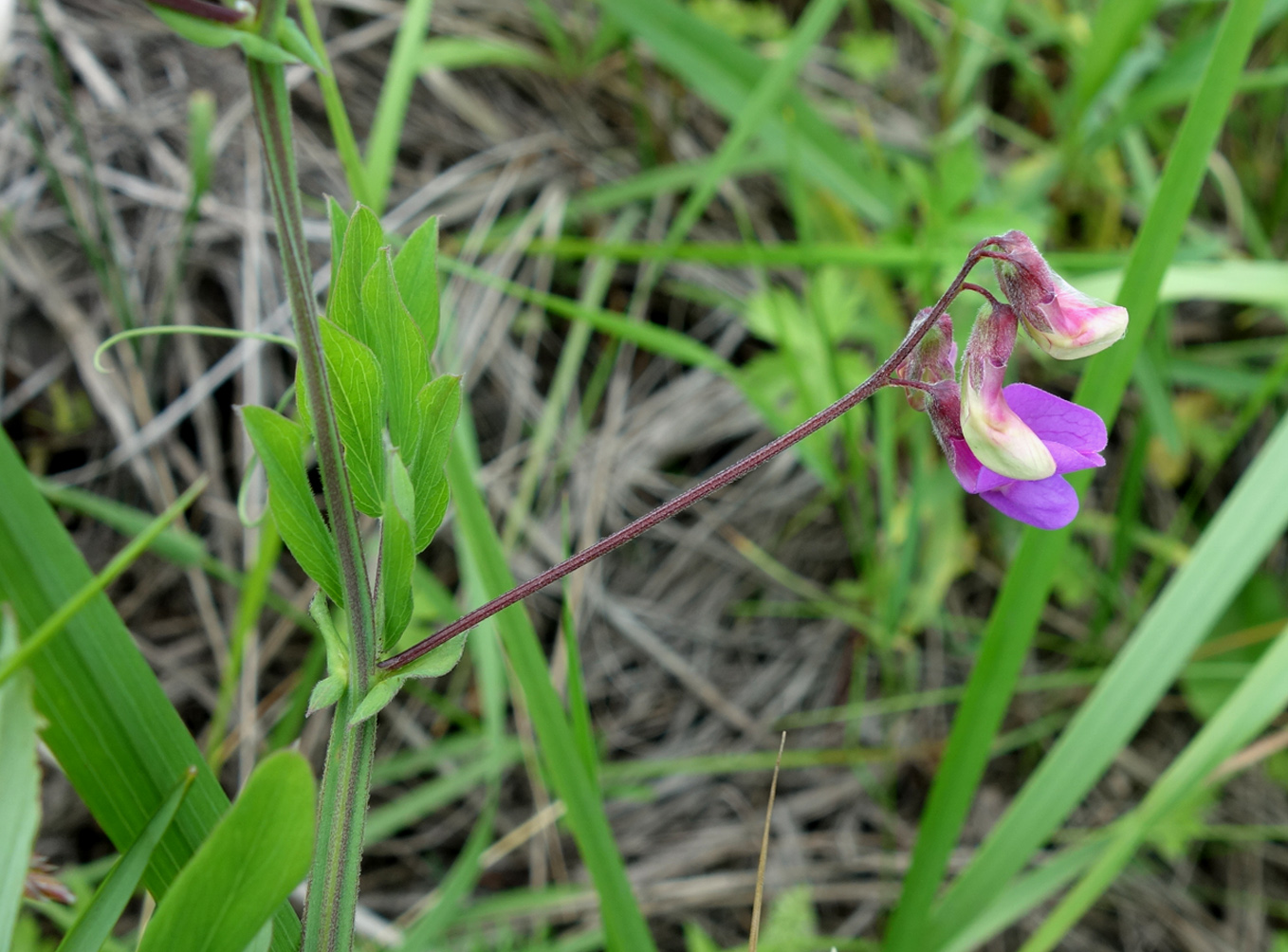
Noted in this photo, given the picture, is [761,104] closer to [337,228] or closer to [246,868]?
[337,228]

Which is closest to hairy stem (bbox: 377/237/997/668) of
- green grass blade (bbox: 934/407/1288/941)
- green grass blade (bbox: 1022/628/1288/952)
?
green grass blade (bbox: 934/407/1288/941)

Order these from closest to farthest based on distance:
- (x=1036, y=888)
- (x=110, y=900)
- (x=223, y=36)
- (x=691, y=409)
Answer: (x=223, y=36) → (x=110, y=900) → (x=1036, y=888) → (x=691, y=409)

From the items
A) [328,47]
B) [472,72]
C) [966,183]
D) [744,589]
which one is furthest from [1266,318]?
[328,47]

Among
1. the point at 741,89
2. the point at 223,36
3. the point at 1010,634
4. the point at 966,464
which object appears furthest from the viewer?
the point at 741,89

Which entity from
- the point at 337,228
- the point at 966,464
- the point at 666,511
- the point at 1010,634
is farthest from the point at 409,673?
the point at 1010,634

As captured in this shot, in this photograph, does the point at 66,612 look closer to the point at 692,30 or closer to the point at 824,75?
the point at 692,30

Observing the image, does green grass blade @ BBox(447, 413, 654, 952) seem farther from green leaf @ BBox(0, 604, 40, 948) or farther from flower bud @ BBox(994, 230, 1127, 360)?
flower bud @ BBox(994, 230, 1127, 360)
